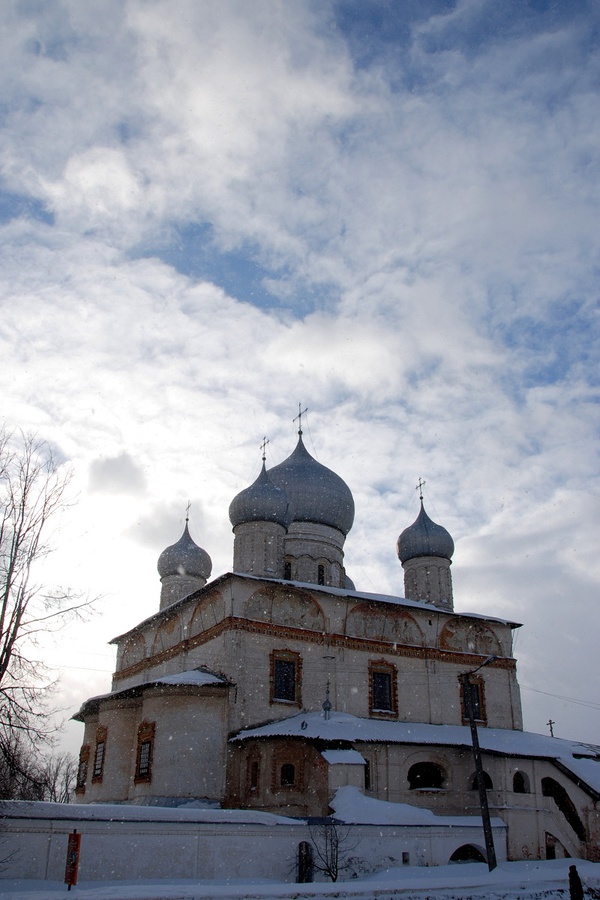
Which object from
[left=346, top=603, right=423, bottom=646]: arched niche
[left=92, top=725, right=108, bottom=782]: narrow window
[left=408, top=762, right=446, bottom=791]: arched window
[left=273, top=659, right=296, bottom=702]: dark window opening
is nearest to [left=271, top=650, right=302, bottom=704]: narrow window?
[left=273, top=659, right=296, bottom=702]: dark window opening

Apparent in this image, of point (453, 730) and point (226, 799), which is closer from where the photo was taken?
point (226, 799)

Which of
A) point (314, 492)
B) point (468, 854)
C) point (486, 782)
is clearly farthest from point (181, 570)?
point (468, 854)

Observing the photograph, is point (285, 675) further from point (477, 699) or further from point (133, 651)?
point (133, 651)

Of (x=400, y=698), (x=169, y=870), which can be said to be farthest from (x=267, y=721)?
(x=169, y=870)

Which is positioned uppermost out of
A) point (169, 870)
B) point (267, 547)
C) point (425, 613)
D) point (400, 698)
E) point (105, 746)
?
point (267, 547)

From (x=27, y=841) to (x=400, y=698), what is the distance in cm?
1392

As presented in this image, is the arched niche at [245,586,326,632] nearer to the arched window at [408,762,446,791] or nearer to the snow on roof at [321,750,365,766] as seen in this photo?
the snow on roof at [321,750,365,766]

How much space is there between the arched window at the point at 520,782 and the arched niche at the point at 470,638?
16.7 feet

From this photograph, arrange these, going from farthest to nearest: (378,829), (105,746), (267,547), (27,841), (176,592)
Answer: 1. (176,592)
2. (267,547)
3. (105,746)
4. (378,829)
5. (27,841)

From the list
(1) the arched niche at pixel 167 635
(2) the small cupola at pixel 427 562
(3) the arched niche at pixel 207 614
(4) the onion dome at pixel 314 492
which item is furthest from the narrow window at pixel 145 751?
(2) the small cupola at pixel 427 562

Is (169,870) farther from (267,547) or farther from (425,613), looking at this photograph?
(425,613)

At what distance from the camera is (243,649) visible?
22.1 m

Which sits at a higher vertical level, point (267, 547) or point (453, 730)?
point (267, 547)

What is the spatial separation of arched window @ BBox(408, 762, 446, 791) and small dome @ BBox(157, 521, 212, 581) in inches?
447
